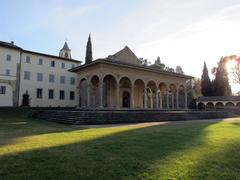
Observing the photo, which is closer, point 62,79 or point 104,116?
point 104,116

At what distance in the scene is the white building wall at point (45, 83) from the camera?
35094 mm

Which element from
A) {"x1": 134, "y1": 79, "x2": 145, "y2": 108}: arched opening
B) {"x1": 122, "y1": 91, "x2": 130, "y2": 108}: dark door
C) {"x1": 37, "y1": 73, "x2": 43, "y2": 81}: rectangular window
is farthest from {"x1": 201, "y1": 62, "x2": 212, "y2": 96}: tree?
{"x1": 37, "y1": 73, "x2": 43, "y2": 81}: rectangular window

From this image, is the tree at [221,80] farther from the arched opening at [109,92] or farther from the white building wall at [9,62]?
the white building wall at [9,62]

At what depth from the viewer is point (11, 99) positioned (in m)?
33.2

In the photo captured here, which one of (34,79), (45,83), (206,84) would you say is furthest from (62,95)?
(206,84)

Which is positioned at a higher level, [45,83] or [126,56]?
[126,56]

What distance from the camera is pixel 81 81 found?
28859 millimetres

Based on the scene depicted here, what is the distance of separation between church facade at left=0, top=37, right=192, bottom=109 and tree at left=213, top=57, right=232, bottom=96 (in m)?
25.8

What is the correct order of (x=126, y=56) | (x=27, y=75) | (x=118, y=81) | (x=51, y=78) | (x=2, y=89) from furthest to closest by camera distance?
(x=51, y=78), (x=27, y=75), (x=2, y=89), (x=126, y=56), (x=118, y=81)

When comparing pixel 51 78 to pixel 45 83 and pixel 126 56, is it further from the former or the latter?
pixel 126 56

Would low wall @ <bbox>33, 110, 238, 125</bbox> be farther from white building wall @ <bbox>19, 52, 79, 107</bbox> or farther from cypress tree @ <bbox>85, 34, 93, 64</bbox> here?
cypress tree @ <bbox>85, 34, 93, 64</bbox>

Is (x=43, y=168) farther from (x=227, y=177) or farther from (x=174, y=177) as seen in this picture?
(x=227, y=177)

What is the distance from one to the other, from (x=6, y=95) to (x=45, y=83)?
6471 mm

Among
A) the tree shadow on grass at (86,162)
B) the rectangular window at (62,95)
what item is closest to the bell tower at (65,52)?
the rectangular window at (62,95)
